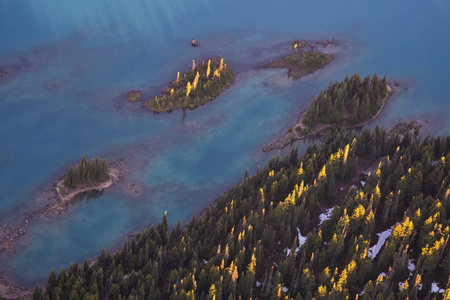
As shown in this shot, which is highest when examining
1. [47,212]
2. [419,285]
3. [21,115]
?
[21,115]

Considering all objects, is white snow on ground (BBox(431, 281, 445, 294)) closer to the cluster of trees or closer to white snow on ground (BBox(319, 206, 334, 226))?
white snow on ground (BBox(319, 206, 334, 226))

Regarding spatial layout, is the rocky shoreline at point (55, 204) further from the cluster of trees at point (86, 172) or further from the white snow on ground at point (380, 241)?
the white snow on ground at point (380, 241)

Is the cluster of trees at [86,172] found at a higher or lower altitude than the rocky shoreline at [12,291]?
higher

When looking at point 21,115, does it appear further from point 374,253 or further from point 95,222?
point 374,253

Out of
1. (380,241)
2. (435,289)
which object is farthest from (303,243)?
(435,289)

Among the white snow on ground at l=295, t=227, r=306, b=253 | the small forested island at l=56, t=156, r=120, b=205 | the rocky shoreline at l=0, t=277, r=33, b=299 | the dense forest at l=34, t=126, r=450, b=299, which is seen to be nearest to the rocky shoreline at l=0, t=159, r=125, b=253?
the small forested island at l=56, t=156, r=120, b=205

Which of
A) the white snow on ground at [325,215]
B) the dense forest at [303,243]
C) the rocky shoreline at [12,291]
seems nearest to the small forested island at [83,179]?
the dense forest at [303,243]

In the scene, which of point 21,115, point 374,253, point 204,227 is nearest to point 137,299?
point 204,227

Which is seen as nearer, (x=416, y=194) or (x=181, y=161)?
(x=416, y=194)

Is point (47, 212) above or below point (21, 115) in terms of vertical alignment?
below
